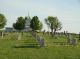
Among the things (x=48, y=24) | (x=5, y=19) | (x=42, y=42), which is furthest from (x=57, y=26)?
(x=42, y=42)

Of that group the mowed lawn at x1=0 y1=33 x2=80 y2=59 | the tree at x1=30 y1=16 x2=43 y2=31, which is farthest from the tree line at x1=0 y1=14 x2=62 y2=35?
the mowed lawn at x1=0 y1=33 x2=80 y2=59

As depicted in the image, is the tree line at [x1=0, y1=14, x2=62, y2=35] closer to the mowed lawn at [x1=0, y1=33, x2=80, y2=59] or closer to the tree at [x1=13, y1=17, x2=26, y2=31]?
the tree at [x1=13, y1=17, x2=26, y2=31]

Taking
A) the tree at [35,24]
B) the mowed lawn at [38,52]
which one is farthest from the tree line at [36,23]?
the mowed lawn at [38,52]

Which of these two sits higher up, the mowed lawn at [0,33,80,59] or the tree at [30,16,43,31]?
the tree at [30,16,43,31]

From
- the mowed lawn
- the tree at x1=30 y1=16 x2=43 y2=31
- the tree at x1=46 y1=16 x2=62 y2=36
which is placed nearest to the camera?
the mowed lawn

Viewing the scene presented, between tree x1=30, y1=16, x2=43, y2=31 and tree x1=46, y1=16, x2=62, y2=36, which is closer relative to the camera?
tree x1=46, y1=16, x2=62, y2=36

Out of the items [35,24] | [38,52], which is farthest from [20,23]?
[38,52]

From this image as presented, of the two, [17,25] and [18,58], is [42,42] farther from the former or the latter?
[17,25]

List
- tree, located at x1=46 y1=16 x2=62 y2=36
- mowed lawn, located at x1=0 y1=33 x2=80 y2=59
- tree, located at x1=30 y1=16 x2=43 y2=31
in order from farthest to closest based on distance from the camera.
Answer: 1. tree, located at x1=30 y1=16 x2=43 y2=31
2. tree, located at x1=46 y1=16 x2=62 y2=36
3. mowed lawn, located at x1=0 y1=33 x2=80 y2=59

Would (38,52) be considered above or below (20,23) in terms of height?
below

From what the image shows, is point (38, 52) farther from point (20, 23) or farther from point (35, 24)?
point (20, 23)

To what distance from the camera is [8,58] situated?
57.2 feet

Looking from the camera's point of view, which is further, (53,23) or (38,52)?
(53,23)

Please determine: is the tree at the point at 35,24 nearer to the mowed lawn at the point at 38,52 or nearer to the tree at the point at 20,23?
the tree at the point at 20,23
